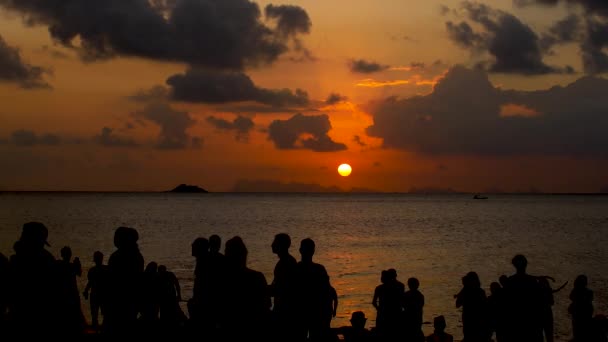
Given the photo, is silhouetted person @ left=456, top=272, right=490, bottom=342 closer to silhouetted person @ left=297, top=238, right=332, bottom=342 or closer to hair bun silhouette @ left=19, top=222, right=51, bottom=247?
silhouetted person @ left=297, top=238, right=332, bottom=342

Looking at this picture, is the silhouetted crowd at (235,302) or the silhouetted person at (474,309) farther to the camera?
the silhouetted person at (474,309)

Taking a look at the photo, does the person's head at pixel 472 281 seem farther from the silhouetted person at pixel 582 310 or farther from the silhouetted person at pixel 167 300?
the silhouetted person at pixel 167 300

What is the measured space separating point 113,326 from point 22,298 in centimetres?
159

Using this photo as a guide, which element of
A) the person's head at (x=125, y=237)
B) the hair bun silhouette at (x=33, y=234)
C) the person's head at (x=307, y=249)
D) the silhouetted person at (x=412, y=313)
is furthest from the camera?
the silhouetted person at (x=412, y=313)

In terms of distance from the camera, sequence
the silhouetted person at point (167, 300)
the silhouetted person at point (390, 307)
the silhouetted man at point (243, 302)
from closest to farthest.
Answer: the silhouetted man at point (243, 302) < the silhouetted person at point (390, 307) < the silhouetted person at point (167, 300)

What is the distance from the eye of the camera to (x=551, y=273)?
137 feet

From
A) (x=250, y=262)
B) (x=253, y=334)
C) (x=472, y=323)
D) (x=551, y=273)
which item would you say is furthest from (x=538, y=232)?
(x=253, y=334)

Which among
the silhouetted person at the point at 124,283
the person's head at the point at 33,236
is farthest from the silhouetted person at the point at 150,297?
the person's head at the point at 33,236

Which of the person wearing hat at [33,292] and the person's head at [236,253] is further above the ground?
the person's head at [236,253]

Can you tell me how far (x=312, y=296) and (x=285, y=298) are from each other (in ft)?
1.11

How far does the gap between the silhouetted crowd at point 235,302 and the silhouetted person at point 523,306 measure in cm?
1

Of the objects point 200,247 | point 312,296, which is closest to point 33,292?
point 200,247

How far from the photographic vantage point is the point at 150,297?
33.6 feet

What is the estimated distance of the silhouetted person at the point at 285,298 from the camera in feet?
28.3
